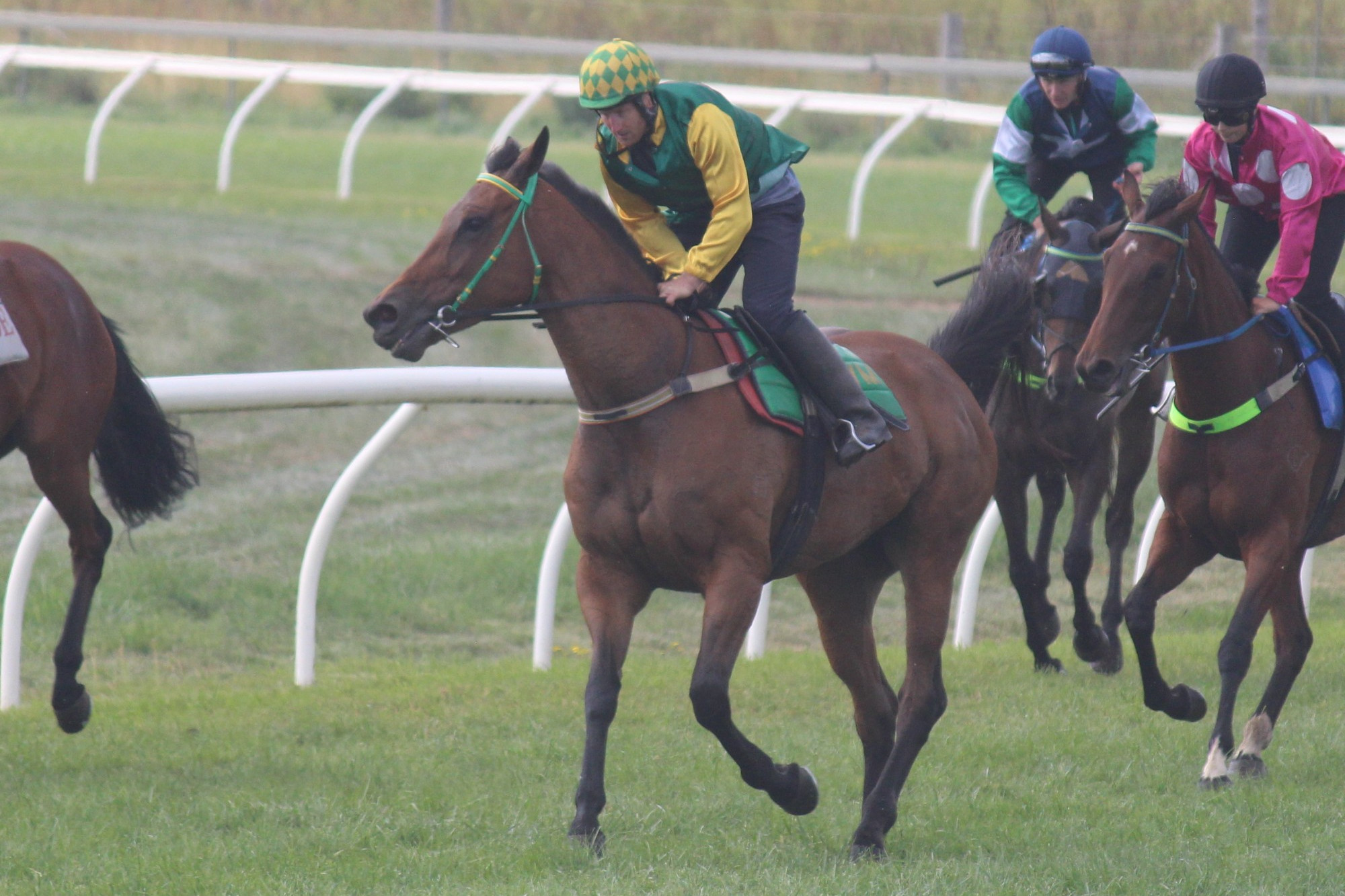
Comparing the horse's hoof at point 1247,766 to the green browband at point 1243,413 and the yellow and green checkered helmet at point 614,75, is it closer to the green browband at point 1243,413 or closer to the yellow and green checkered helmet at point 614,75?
the green browband at point 1243,413

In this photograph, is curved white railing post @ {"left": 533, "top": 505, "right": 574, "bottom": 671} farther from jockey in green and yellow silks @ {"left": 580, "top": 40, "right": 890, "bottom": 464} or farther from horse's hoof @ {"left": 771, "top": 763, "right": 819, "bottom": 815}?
horse's hoof @ {"left": 771, "top": 763, "right": 819, "bottom": 815}

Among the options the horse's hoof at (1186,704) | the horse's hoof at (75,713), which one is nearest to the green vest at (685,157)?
the horse's hoof at (1186,704)

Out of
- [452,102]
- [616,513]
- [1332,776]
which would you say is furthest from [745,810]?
[452,102]

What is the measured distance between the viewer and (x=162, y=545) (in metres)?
8.11

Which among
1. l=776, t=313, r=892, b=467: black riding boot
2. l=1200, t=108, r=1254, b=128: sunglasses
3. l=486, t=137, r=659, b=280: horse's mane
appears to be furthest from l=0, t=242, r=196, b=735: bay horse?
l=1200, t=108, r=1254, b=128: sunglasses

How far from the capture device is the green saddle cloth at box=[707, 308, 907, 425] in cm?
425

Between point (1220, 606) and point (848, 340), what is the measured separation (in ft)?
13.2

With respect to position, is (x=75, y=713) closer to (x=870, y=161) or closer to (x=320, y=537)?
(x=320, y=537)

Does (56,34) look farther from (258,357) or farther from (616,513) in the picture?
(616,513)

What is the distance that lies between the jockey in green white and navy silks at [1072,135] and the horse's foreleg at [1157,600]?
5.44 feet

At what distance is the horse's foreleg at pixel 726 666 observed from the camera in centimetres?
397

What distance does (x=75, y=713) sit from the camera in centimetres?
505

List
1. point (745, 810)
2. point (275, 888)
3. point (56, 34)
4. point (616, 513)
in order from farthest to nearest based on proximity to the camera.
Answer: point (56, 34)
point (745, 810)
point (616, 513)
point (275, 888)

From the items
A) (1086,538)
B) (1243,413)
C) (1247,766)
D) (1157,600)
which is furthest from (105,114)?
(1247,766)
